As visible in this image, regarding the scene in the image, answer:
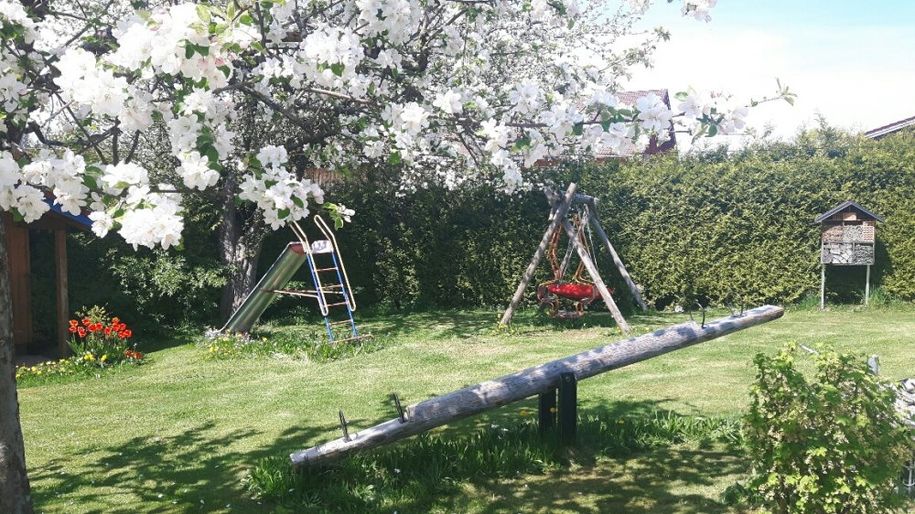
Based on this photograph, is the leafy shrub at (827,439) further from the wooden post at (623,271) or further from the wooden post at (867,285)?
the wooden post at (867,285)

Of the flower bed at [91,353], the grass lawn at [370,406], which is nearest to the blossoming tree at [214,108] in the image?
the grass lawn at [370,406]

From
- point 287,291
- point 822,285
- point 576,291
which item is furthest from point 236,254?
point 822,285

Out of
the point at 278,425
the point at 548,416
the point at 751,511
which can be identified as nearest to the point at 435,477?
the point at 548,416

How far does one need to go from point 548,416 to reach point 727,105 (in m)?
2.54

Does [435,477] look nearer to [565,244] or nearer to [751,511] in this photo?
[751,511]

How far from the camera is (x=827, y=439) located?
351cm

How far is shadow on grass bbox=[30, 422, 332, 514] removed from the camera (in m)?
4.79

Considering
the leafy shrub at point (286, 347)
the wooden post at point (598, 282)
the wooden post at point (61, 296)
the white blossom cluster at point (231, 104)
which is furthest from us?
the wooden post at point (598, 282)

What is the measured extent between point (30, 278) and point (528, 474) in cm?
860

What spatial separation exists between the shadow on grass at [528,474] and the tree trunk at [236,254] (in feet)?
26.1

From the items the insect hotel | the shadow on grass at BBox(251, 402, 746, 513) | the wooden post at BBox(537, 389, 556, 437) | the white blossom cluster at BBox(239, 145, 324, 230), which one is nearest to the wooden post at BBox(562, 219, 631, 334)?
the insect hotel

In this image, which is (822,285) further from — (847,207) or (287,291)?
(287,291)

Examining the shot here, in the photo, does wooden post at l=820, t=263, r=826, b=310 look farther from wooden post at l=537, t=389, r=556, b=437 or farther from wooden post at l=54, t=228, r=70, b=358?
wooden post at l=54, t=228, r=70, b=358

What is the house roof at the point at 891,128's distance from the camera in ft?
65.3
